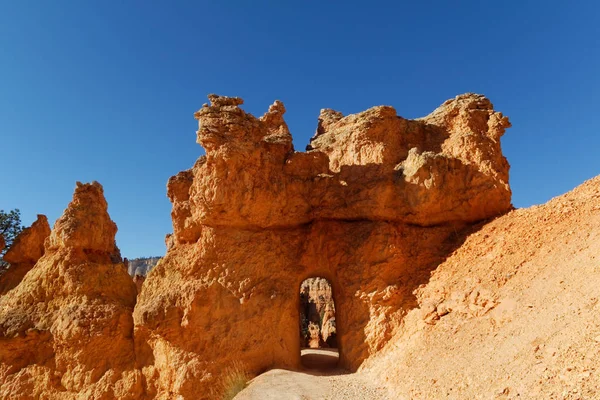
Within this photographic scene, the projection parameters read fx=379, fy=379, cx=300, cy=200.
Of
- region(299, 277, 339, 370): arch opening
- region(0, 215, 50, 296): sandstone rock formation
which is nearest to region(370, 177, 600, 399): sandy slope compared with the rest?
region(299, 277, 339, 370): arch opening

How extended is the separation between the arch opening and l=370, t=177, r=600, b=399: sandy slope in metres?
3.20

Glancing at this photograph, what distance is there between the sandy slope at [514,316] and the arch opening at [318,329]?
3203mm

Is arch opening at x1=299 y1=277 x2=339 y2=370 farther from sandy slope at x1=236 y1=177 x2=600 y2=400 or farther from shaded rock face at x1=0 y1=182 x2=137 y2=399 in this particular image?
shaded rock face at x1=0 y1=182 x2=137 y2=399

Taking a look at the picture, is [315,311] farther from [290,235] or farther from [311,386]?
[311,386]

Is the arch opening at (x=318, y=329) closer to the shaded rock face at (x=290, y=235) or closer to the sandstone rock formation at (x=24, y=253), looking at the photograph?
the shaded rock face at (x=290, y=235)

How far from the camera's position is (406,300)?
11094 mm

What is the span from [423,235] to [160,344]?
907 cm

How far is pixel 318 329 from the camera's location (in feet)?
74.4

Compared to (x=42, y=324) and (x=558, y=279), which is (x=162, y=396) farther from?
(x=558, y=279)

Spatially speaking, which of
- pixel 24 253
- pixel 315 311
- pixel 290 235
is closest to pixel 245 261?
pixel 290 235

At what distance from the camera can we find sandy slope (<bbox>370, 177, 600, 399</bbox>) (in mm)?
5957

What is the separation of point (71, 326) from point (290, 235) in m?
7.48

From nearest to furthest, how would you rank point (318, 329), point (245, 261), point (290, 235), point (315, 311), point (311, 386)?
point (311, 386), point (245, 261), point (290, 235), point (318, 329), point (315, 311)

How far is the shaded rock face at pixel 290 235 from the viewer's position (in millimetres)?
11266
